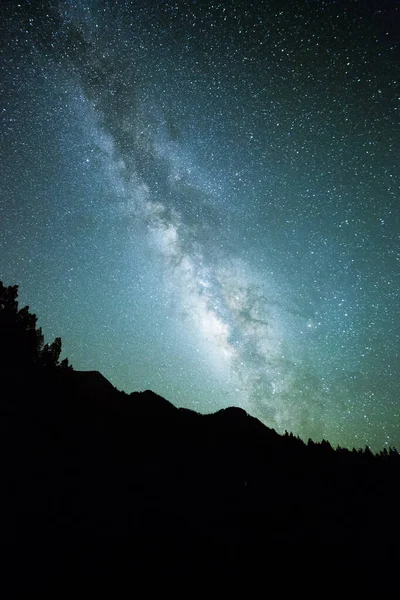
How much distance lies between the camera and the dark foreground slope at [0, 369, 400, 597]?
50.2 feet

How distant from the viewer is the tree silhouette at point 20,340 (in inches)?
1054

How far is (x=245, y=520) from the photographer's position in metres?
22.0

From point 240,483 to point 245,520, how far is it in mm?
4844

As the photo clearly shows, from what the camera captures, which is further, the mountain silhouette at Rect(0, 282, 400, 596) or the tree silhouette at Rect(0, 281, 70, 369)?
the tree silhouette at Rect(0, 281, 70, 369)

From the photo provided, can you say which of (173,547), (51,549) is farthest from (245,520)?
(51,549)

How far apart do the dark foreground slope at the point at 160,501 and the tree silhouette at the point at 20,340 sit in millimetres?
1589

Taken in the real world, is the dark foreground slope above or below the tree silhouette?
below

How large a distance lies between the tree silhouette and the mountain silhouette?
0.62 meters

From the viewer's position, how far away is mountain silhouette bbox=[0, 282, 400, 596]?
15.2 metres

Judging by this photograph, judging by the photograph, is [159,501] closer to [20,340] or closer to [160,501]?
[160,501]

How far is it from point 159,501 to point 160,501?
0.30 feet

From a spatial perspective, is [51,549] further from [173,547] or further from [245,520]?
[245,520]

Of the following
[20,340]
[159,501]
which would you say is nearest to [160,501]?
[159,501]

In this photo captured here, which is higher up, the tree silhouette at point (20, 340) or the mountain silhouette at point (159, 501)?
the tree silhouette at point (20, 340)
